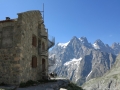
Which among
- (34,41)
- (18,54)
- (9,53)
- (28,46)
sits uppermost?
(34,41)

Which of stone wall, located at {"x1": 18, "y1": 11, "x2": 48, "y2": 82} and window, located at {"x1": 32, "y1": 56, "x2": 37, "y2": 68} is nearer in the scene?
stone wall, located at {"x1": 18, "y1": 11, "x2": 48, "y2": 82}

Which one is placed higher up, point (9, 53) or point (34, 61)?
point (9, 53)

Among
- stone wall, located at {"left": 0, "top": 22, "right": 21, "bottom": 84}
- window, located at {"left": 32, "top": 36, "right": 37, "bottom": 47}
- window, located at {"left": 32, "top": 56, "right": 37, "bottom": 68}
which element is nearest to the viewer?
stone wall, located at {"left": 0, "top": 22, "right": 21, "bottom": 84}

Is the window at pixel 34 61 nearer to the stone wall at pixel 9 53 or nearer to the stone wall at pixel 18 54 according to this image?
the stone wall at pixel 18 54

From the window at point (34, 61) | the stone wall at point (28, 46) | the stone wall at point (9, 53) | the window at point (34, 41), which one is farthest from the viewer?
the window at point (34, 41)

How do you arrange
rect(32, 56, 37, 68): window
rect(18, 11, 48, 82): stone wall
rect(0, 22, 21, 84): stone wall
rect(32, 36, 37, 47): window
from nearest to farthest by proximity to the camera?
rect(0, 22, 21, 84): stone wall
rect(18, 11, 48, 82): stone wall
rect(32, 56, 37, 68): window
rect(32, 36, 37, 47): window

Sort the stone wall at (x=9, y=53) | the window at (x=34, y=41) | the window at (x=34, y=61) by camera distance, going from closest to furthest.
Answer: the stone wall at (x=9, y=53) → the window at (x=34, y=61) → the window at (x=34, y=41)

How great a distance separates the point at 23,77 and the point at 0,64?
364 centimetres

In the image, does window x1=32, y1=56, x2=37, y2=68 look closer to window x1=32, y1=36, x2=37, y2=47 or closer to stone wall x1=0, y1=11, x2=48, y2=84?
stone wall x1=0, y1=11, x2=48, y2=84

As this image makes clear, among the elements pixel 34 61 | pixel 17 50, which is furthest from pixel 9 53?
pixel 34 61

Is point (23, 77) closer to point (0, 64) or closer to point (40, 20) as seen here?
point (0, 64)

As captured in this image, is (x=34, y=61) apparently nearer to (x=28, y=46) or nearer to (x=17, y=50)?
(x=28, y=46)

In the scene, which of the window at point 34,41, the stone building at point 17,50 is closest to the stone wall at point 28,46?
the stone building at point 17,50

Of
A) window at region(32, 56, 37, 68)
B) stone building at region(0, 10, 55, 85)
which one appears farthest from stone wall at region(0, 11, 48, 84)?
window at region(32, 56, 37, 68)
